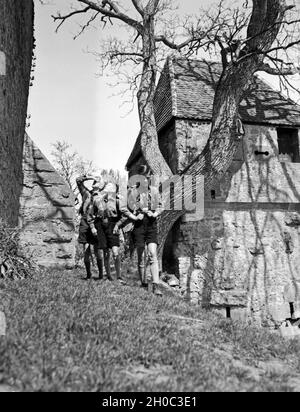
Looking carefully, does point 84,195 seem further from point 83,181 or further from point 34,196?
point 34,196

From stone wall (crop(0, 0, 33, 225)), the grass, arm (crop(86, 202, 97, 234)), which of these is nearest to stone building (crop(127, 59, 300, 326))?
arm (crop(86, 202, 97, 234))

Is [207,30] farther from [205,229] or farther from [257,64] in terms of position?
[205,229]

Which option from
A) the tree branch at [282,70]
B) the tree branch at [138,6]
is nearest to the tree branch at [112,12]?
the tree branch at [138,6]

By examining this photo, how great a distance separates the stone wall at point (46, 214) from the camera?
9367mm

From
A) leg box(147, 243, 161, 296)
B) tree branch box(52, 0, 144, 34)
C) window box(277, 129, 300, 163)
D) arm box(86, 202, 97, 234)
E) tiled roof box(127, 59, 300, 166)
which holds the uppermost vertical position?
tree branch box(52, 0, 144, 34)

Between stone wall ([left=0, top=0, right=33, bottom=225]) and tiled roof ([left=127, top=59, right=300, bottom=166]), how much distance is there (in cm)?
413

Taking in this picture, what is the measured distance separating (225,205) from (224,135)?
6.74ft

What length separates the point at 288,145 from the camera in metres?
12.0

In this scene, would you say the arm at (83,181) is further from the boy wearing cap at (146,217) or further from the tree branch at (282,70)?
the tree branch at (282,70)

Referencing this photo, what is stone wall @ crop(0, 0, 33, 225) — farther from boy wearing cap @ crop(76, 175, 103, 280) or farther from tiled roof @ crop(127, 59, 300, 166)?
tiled roof @ crop(127, 59, 300, 166)

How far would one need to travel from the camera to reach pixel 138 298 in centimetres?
578

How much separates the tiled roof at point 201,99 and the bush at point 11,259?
6445 mm

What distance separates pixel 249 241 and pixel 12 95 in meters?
6.84

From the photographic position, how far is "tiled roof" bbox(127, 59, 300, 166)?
11516 millimetres
